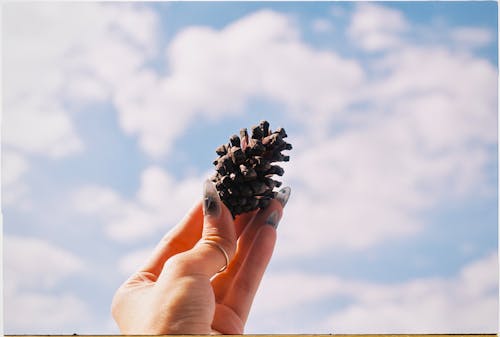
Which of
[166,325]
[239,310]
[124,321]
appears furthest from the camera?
[239,310]

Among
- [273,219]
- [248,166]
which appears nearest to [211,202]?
[248,166]

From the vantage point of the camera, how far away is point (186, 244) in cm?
136

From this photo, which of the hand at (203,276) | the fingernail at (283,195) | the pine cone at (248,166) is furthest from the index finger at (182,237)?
the fingernail at (283,195)

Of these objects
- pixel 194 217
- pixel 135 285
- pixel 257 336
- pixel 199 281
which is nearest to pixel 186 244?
pixel 194 217

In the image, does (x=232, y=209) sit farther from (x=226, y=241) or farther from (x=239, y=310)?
(x=239, y=310)

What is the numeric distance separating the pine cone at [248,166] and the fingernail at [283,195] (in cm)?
13

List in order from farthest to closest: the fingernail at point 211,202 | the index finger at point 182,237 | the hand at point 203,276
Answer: the index finger at point 182,237 → the fingernail at point 211,202 → the hand at point 203,276

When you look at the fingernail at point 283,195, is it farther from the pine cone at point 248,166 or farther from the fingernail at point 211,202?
the fingernail at point 211,202

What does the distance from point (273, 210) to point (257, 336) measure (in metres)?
0.43


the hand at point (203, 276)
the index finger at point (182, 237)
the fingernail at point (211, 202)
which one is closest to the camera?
the hand at point (203, 276)

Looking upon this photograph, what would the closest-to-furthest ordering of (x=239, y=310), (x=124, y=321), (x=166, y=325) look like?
1. (x=166, y=325)
2. (x=124, y=321)
3. (x=239, y=310)

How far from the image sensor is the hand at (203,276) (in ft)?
3.45

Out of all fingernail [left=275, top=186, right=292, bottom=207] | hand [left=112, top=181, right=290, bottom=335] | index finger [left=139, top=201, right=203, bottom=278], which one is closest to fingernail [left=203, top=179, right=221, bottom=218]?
hand [left=112, top=181, right=290, bottom=335]

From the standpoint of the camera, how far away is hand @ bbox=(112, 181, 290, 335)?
41.4 inches
